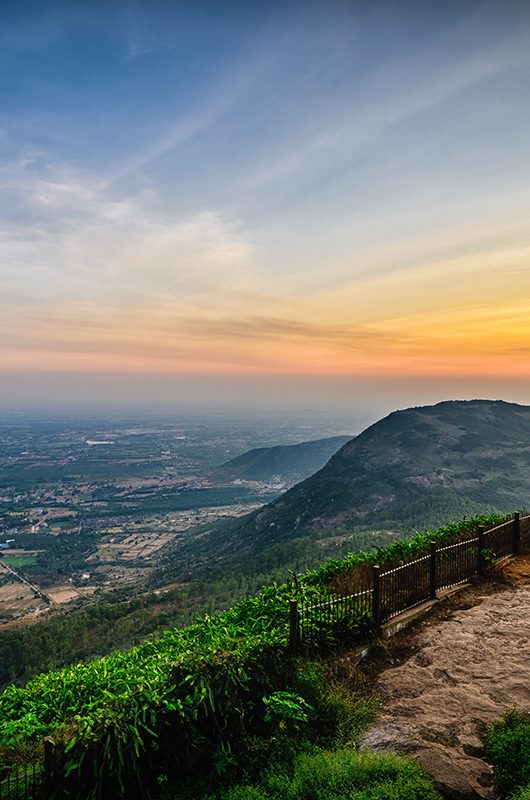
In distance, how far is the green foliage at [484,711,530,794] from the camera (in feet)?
16.1

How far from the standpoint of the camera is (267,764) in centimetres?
574

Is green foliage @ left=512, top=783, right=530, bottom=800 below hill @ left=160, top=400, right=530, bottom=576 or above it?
above

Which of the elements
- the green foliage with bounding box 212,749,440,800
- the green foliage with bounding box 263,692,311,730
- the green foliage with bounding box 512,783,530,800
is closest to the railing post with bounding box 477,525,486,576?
the green foliage with bounding box 263,692,311,730

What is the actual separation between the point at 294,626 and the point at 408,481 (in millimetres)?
82344

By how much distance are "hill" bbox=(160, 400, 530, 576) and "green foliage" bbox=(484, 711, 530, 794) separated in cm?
5526

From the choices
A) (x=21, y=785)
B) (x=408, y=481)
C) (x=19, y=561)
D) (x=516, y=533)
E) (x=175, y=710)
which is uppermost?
(x=516, y=533)

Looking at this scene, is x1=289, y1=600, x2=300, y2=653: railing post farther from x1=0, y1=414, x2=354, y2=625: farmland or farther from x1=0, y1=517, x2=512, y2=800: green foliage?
x1=0, y1=414, x2=354, y2=625: farmland

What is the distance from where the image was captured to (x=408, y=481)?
278ft

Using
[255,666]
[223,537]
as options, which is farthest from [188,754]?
[223,537]

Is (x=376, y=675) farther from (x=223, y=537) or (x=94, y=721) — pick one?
(x=223, y=537)

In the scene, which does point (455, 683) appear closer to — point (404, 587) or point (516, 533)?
point (404, 587)

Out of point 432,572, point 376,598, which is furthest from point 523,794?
point 432,572

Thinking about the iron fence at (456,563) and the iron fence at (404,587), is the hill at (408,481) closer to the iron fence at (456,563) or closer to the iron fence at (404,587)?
the iron fence at (456,563)

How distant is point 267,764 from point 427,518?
2437 inches
